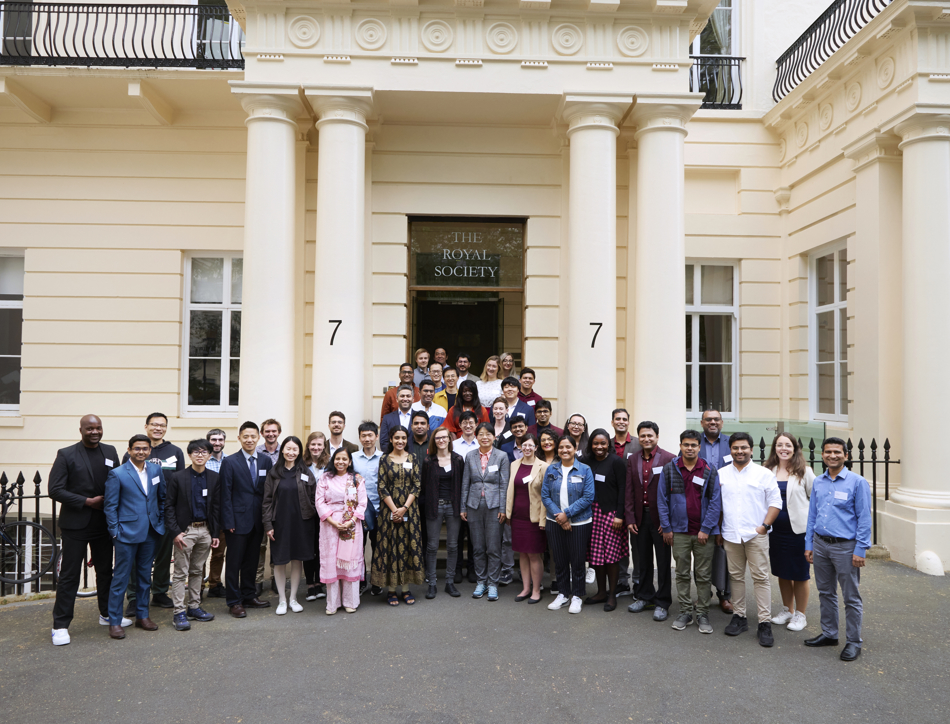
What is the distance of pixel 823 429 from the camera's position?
9680mm

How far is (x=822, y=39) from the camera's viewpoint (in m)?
10.0

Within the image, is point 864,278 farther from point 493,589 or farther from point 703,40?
point 493,589

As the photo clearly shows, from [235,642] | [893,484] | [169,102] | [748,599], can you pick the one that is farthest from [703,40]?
[235,642]

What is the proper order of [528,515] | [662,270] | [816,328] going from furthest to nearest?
[816,328] < [662,270] < [528,515]

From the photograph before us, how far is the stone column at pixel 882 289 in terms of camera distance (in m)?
8.67

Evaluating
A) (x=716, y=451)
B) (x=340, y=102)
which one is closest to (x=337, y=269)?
(x=340, y=102)

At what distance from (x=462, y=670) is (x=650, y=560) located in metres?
2.15

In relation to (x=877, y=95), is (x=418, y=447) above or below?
below

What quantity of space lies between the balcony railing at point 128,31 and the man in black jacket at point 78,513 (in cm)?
629

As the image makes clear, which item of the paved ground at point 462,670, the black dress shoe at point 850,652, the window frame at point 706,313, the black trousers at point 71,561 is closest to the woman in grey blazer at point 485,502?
the paved ground at point 462,670

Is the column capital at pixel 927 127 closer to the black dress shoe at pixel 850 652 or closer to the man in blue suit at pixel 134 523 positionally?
the black dress shoe at pixel 850 652

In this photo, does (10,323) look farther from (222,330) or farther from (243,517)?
(243,517)

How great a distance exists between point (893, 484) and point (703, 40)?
788 centimetres

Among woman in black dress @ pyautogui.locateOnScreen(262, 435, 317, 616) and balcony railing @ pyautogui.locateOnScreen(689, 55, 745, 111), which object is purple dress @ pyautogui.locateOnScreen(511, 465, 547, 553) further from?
balcony railing @ pyautogui.locateOnScreen(689, 55, 745, 111)
